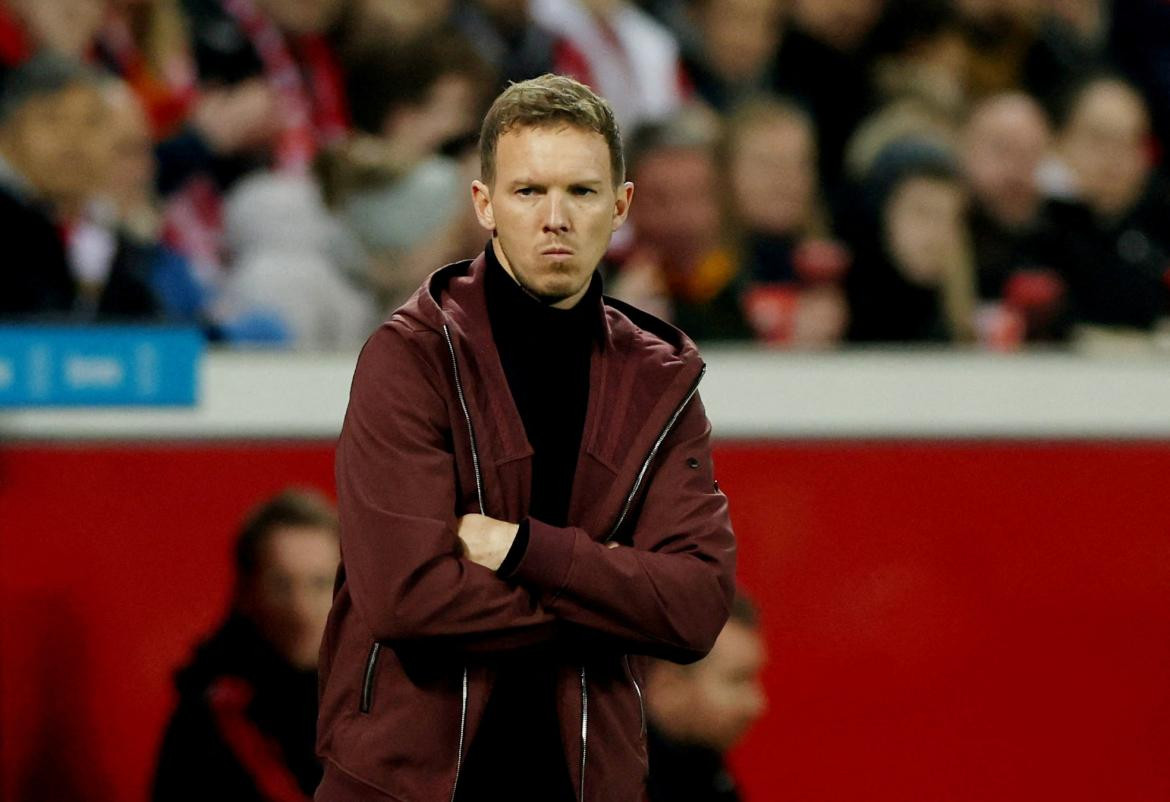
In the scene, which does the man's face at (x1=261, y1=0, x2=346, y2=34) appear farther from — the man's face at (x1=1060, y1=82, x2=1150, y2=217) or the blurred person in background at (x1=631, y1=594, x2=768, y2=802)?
the man's face at (x1=1060, y1=82, x2=1150, y2=217)

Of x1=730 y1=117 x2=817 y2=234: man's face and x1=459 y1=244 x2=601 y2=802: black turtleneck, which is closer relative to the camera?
x1=459 y1=244 x2=601 y2=802: black turtleneck

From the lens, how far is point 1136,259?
188 inches

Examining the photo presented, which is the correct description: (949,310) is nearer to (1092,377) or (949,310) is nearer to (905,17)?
(1092,377)

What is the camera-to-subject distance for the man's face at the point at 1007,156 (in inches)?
184

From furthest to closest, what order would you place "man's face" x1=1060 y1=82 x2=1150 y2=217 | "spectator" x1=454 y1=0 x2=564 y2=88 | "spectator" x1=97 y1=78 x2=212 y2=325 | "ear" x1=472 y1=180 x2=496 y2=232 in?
"man's face" x1=1060 y1=82 x2=1150 y2=217 < "spectator" x1=454 y1=0 x2=564 y2=88 < "spectator" x1=97 y1=78 x2=212 y2=325 < "ear" x1=472 y1=180 x2=496 y2=232

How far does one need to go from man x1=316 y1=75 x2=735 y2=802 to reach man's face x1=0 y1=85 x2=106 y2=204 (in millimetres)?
2159

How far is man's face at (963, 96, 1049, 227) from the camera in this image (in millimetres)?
4668

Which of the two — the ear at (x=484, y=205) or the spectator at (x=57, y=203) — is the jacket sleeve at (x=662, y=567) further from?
the spectator at (x=57, y=203)

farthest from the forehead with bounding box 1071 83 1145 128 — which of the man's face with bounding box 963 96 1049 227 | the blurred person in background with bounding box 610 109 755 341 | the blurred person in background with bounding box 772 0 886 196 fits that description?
the blurred person in background with bounding box 610 109 755 341

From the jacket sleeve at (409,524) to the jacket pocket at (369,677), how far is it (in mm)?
38

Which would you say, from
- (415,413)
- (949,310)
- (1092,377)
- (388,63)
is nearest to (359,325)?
(388,63)

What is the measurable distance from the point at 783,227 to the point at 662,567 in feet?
8.34

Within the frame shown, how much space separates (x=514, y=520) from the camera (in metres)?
2.04

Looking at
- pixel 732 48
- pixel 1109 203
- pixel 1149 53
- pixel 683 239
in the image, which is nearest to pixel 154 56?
pixel 683 239
